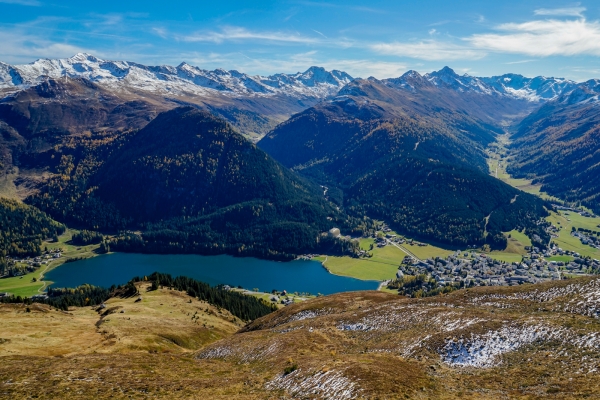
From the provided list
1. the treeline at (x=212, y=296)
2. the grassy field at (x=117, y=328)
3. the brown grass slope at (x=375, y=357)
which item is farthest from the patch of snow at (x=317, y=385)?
the treeline at (x=212, y=296)

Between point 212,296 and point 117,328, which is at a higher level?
point 117,328

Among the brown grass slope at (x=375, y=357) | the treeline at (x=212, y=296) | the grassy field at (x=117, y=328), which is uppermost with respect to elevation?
the brown grass slope at (x=375, y=357)

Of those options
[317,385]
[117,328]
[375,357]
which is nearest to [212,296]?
[117,328]

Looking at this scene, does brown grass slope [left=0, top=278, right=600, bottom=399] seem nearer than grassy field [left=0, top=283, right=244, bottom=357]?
Yes

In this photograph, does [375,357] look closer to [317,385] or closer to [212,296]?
[317,385]

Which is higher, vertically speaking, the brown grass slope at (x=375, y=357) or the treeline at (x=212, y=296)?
the brown grass slope at (x=375, y=357)

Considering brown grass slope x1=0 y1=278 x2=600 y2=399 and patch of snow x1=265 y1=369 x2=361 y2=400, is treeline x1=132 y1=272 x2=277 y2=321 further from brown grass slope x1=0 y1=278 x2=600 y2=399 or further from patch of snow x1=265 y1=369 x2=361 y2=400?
patch of snow x1=265 y1=369 x2=361 y2=400

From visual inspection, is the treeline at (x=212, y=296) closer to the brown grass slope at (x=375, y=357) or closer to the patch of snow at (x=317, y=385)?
the brown grass slope at (x=375, y=357)

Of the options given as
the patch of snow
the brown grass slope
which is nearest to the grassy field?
the brown grass slope
